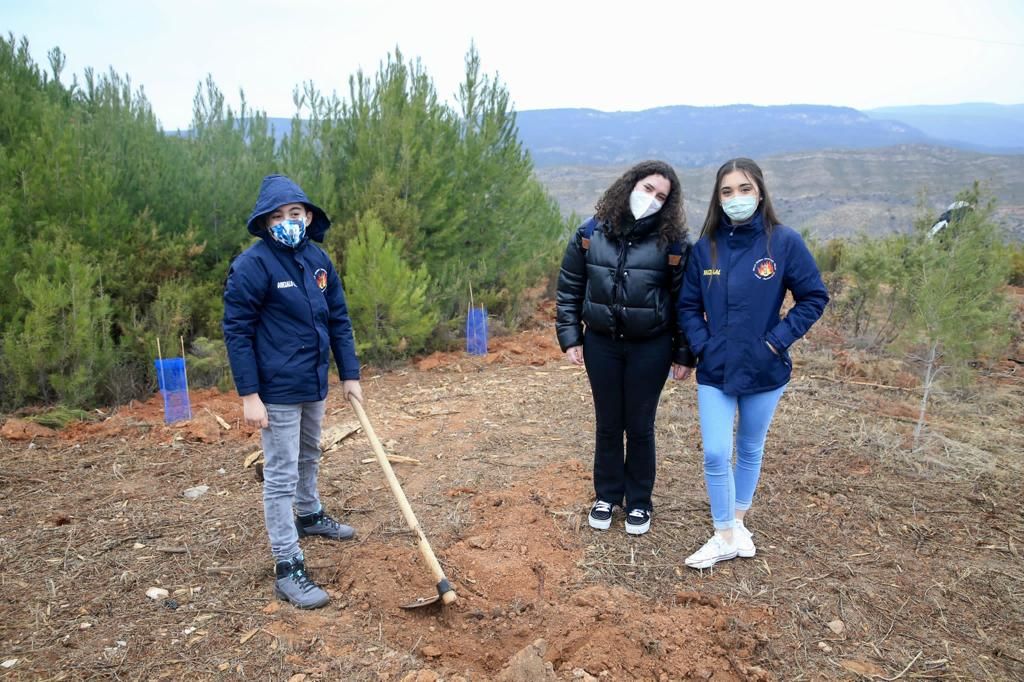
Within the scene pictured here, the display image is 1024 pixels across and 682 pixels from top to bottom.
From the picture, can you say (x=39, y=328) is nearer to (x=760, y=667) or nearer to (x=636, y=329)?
(x=636, y=329)

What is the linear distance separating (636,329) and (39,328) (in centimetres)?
550

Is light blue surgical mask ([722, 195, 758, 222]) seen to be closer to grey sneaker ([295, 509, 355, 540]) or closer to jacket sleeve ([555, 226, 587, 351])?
jacket sleeve ([555, 226, 587, 351])

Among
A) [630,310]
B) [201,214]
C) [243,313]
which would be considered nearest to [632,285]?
[630,310]

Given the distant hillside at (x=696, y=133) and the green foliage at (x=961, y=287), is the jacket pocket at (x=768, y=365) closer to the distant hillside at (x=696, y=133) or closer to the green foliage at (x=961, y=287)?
the green foliage at (x=961, y=287)

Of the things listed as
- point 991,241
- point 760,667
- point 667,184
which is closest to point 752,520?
point 760,667

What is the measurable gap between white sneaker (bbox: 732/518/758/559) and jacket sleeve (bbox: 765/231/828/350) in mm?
952

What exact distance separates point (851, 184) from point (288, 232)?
150 ft

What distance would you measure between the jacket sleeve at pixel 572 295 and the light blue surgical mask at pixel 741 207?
682 mm

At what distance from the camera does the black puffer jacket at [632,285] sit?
2.95m

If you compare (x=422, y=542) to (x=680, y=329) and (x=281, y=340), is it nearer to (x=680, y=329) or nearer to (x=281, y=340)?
(x=281, y=340)

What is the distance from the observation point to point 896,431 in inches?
193

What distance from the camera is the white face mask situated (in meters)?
2.90

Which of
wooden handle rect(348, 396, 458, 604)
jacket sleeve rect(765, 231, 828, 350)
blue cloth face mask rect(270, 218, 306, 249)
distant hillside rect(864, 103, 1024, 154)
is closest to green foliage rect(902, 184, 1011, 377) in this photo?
jacket sleeve rect(765, 231, 828, 350)

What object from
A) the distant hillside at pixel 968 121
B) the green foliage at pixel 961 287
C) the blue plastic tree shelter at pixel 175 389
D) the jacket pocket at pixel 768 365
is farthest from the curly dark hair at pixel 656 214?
the distant hillside at pixel 968 121
